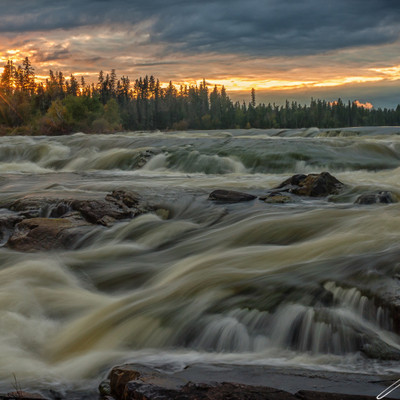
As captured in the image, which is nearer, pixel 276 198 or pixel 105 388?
pixel 105 388

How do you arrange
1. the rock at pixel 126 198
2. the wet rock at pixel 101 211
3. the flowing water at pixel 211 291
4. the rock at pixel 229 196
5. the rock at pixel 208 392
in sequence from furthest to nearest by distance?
the rock at pixel 229 196
the rock at pixel 126 198
the wet rock at pixel 101 211
the flowing water at pixel 211 291
the rock at pixel 208 392

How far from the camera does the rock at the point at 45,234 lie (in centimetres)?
791

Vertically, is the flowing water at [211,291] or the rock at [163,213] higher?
the rock at [163,213]

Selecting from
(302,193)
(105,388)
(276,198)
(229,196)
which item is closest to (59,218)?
(229,196)

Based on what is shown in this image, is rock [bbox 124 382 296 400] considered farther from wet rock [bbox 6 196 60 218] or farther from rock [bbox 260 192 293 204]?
rock [bbox 260 192 293 204]

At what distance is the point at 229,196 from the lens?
1074 cm

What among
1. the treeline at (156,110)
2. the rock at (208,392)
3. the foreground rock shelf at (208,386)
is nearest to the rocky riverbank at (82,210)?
the foreground rock shelf at (208,386)

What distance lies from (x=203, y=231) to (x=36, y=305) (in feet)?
11.2

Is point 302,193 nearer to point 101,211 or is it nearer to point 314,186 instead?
point 314,186

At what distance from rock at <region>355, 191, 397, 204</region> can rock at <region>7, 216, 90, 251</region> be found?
4851 millimetres

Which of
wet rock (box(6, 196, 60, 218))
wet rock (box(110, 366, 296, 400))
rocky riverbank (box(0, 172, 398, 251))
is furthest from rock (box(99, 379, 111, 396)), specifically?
wet rock (box(6, 196, 60, 218))

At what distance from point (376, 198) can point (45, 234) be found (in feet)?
18.9

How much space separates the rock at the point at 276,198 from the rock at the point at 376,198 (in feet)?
4.23

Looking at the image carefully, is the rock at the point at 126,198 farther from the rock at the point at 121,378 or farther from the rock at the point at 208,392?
the rock at the point at 208,392
